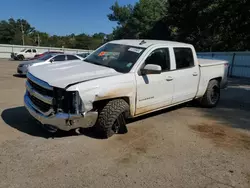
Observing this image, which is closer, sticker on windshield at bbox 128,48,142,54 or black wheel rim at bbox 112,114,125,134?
black wheel rim at bbox 112,114,125,134

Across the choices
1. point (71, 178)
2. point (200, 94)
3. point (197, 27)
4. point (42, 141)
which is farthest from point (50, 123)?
point (197, 27)

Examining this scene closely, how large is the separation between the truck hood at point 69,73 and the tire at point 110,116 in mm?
547

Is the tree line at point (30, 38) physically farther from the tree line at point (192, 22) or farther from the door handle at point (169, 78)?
the door handle at point (169, 78)

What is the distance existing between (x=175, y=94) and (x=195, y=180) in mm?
2687

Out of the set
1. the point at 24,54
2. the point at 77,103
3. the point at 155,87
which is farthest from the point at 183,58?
the point at 24,54

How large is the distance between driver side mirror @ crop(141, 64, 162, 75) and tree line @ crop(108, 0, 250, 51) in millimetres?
15535

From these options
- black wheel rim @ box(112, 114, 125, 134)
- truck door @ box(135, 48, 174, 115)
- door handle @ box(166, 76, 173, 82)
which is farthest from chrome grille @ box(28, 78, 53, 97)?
door handle @ box(166, 76, 173, 82)

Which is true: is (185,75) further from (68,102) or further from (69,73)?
(68,102)

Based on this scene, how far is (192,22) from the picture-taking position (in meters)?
31.6

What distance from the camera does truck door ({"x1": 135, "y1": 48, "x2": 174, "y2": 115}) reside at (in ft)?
15.7

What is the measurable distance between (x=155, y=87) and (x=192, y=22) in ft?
96.1

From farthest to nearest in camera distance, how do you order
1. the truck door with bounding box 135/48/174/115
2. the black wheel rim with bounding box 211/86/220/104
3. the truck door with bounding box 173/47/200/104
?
1. the black wheel rim with bounding box 211/86/220/104
2. the truck door with bounding box 173/47/200/104
3. the truck door with bounding box 135/48/174/115

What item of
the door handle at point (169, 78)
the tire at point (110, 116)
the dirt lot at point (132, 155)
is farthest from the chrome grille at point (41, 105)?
the door handle at point (169, 78)

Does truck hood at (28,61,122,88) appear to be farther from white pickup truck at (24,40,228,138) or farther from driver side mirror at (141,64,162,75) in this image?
driver side mirror at (141,64,162,75)
